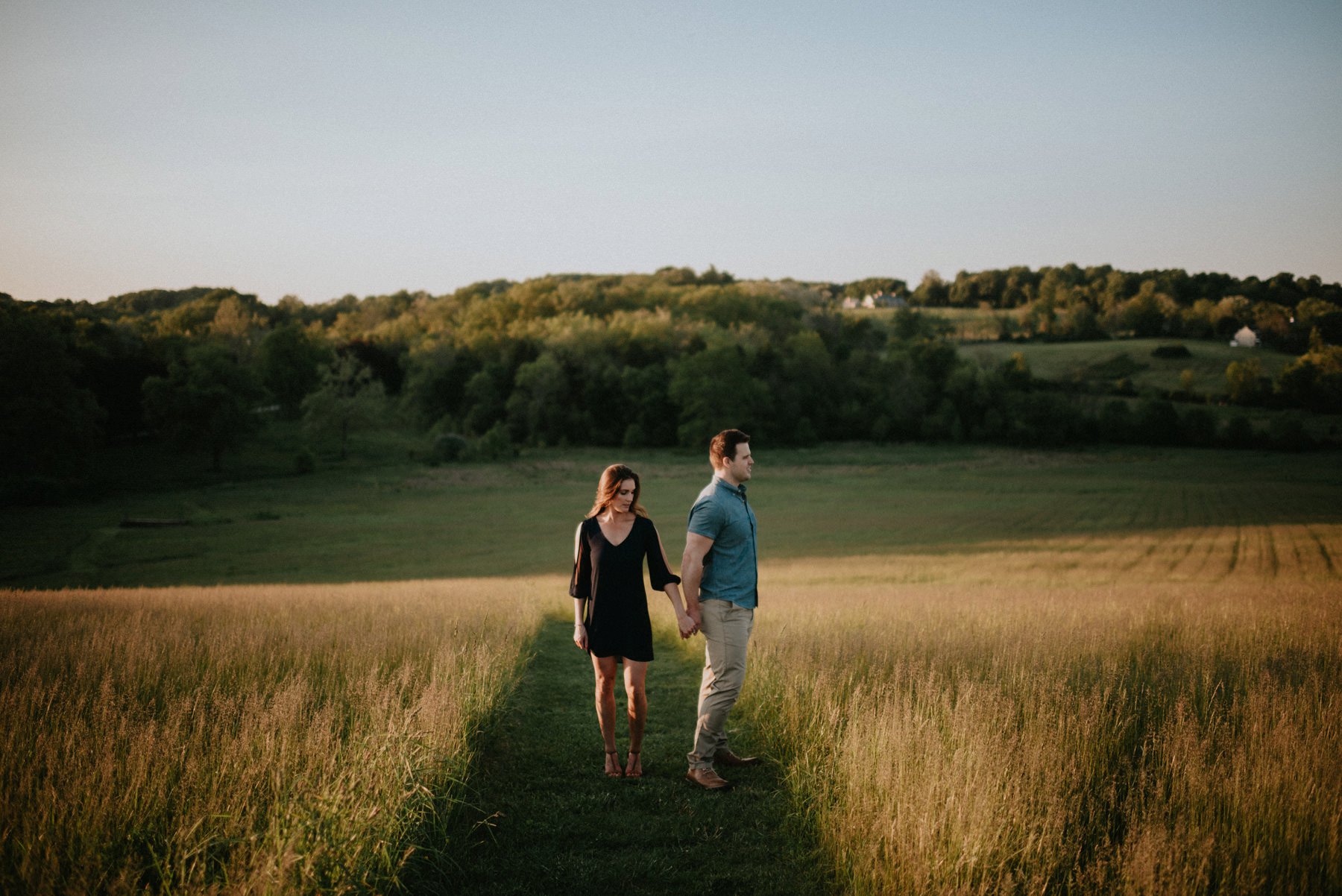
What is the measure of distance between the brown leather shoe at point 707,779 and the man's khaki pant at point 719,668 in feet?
0.12

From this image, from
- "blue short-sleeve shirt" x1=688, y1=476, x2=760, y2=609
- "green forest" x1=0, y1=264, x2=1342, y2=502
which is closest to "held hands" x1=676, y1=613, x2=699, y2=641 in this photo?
"blue short-sleeve shirt" x1=688, y1=476, x2=760, y2=609

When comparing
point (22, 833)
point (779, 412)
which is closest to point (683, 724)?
point (22, 833)

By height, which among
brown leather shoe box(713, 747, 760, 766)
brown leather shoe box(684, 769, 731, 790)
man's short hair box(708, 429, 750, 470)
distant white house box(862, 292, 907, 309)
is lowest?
brown leather shoe box(713, 747, 760, 766)

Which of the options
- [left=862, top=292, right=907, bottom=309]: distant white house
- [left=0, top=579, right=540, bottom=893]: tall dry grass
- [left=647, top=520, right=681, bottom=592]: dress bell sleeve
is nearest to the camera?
[left=0, top=579, right=540, bottom=893]: tall dry grass

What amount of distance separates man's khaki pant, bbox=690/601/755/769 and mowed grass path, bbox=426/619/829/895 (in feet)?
1.20

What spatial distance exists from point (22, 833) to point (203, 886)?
1.30m

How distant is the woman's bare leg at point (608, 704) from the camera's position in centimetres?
583

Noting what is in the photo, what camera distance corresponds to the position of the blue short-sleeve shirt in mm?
5566

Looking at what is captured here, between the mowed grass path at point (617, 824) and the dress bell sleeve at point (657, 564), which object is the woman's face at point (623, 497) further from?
the mowed grass path at point (617, 824)

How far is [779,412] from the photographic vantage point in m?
81.1

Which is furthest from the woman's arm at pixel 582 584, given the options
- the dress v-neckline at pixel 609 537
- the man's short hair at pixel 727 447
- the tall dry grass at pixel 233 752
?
the man's short hair at pixel 727 447

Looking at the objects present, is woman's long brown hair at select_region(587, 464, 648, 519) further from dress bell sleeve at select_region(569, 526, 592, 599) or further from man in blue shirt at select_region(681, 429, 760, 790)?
man in blue shirt at select_region(681, 429, 760, 790)

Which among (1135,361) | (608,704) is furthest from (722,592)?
(1135,361)

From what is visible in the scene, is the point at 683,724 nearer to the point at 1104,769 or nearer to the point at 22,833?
the point at 1104,769
